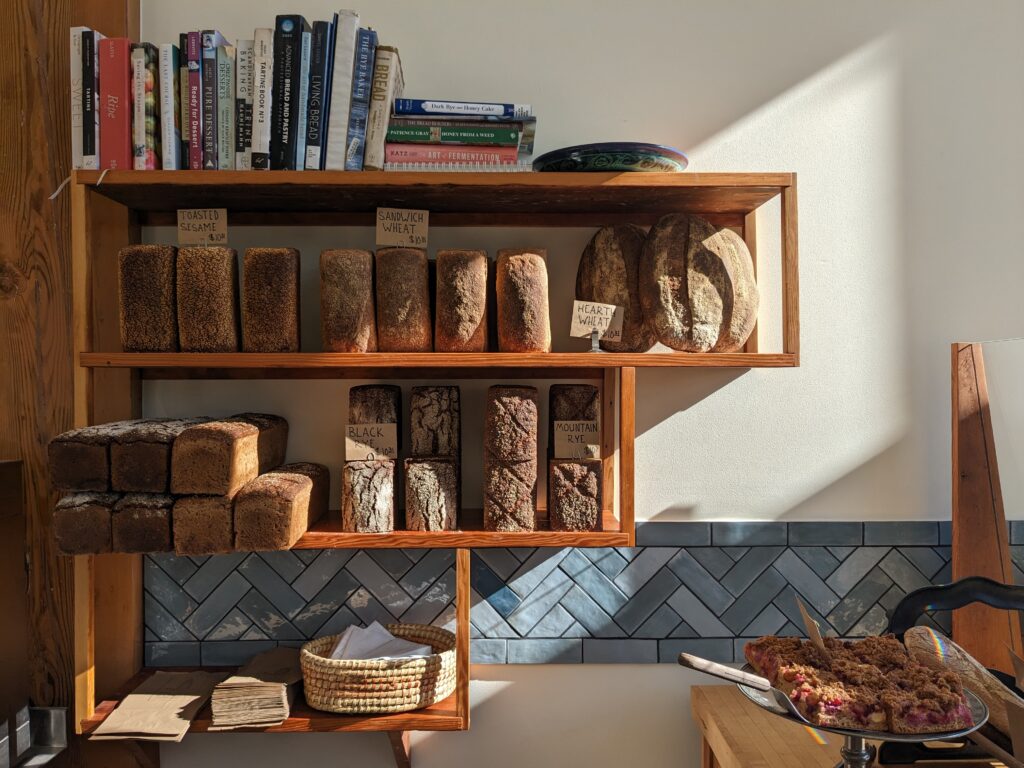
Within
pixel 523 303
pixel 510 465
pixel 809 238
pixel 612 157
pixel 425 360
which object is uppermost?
pixel 612 157

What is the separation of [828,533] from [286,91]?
63.5 inches

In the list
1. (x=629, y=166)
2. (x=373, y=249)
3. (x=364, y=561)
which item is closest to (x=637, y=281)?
(x=629, y=166)

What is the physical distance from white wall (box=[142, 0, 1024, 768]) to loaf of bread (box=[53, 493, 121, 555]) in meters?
0.68

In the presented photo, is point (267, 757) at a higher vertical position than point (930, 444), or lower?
lower

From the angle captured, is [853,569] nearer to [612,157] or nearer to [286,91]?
[612,157]

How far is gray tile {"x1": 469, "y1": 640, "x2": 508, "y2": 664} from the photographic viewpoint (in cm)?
190

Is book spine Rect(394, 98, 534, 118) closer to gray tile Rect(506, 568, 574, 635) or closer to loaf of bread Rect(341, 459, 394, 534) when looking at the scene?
loaf of bread Rect(341, 459, 394, 534)

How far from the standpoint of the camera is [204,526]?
5.05 feet

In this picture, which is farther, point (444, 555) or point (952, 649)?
point (444, 555)

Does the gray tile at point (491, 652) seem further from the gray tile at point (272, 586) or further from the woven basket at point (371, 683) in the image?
the gray tile at point (272, 586)

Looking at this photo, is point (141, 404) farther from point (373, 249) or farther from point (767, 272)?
point (767, 272)

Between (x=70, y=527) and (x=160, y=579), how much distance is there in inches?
15.7

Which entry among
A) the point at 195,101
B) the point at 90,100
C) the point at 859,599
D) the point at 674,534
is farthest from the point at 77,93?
the point at 859,599

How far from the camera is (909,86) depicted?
193cm
